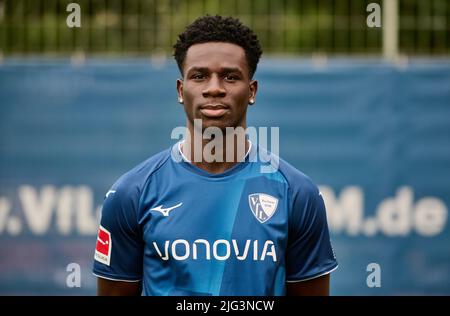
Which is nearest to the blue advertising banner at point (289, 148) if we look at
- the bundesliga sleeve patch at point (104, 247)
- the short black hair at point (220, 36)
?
the short black hair at point (220, 36)

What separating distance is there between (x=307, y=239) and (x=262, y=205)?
289mm

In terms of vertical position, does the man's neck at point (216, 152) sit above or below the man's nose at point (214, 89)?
below

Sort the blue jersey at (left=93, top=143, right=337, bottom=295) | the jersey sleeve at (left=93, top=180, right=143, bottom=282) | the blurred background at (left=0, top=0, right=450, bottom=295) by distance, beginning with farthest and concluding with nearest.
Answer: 1. the blurred background at (left=0, top=0, right=450, bottom=295)
2. the jersey sleeve at (left=93, top=180, right=143, bottom=282)
3. the blue jersey at (left=93, top=143, right=337, bottom=295)

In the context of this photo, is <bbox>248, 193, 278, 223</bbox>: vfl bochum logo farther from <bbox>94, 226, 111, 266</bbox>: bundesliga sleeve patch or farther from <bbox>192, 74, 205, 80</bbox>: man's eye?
<bbox>94, 226, 111, 266</bbox>: bundesliga sleeve patch

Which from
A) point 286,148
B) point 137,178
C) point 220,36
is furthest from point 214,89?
point 286,148

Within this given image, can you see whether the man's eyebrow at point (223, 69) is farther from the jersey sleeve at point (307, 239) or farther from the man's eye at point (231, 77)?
the jersey sleeve at point (307, 239)

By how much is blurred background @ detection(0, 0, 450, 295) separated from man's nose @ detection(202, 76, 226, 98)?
430 centimetres

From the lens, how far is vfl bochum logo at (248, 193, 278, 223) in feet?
12.1

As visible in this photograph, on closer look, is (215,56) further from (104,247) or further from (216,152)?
(104,247)

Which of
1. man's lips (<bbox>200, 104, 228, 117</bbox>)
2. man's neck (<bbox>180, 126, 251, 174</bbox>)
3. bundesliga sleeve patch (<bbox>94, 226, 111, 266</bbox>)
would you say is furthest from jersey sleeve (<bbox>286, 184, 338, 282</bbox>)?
bundesliga sleeve patch (<bbox>94, 226, 111, 266</bbox>)

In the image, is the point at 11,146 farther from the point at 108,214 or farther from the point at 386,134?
the point at 108,214

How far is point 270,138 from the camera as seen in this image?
26.1 ft

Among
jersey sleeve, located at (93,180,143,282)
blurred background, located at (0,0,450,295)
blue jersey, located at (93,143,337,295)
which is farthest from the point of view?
blurred background, located at (0,0,450,295)

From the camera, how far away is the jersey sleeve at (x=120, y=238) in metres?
3.73
